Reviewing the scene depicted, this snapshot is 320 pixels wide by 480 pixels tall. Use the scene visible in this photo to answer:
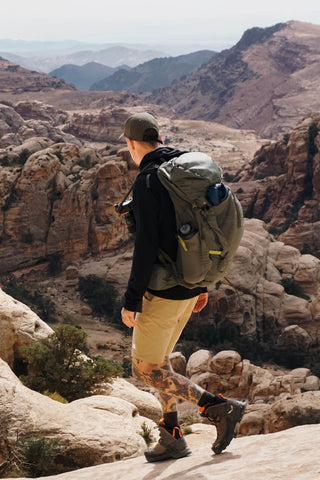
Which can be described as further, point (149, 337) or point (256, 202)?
point (256, 202)

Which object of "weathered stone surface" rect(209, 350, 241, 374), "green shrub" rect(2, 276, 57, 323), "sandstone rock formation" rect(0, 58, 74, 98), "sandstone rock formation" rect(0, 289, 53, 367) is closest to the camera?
"sandstone rock formation" rect(0, 289, 53, 367)

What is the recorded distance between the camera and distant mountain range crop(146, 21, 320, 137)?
10775 cm

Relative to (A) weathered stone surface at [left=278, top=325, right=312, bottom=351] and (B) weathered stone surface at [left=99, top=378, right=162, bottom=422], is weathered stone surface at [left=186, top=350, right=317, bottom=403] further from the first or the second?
(B) weathered stone surface at [left=99, top=378, right=162, bottom=422]

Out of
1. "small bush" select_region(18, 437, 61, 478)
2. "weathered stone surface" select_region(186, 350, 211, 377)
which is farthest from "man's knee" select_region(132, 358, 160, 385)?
"weathered stone surface" select_region(186, 350, 211, 377)

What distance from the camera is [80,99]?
10725 cm

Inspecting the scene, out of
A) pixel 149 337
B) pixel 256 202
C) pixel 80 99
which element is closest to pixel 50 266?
pixel 256 202

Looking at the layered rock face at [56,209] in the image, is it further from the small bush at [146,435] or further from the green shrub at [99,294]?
the small bush at [146,435]

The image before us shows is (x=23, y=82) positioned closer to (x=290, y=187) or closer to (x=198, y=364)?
(x=290, y=187)

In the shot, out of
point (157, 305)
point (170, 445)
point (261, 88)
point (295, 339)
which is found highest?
point (261, 88)

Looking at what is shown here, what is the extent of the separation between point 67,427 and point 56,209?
93.0ft

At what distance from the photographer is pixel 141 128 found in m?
3.99

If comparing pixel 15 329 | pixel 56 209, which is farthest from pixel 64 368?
pixel 56 209

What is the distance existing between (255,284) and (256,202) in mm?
15804

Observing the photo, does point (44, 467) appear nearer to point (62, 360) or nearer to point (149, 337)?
point (149, 337)
